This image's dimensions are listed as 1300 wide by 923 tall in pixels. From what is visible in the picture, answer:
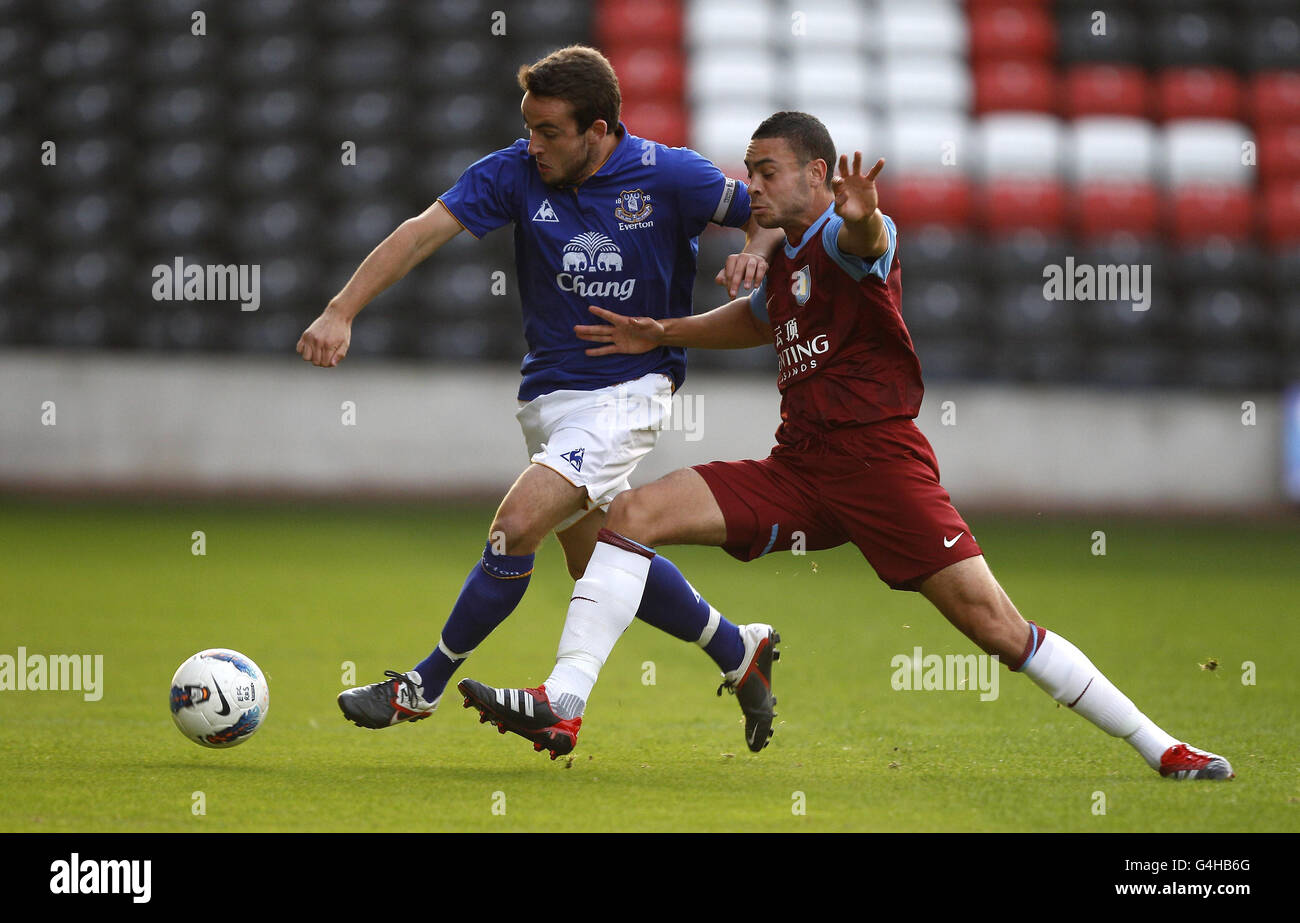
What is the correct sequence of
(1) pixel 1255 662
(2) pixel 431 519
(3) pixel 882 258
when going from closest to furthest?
(3) pixel 882 258
(1) pixel 1255 662
(2) pixel 431 519

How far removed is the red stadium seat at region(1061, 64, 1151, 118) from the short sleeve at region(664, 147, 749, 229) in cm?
1166

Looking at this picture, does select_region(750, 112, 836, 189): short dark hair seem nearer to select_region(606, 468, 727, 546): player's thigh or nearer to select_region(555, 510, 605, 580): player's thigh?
select_region(606, 468, 727, 546): player's thigh

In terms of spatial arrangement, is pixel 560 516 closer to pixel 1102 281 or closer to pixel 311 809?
pixel 311 809

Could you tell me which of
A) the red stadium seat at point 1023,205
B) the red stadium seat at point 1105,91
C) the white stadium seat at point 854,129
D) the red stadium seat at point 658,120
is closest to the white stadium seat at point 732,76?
the red stadium seat at point 658,120

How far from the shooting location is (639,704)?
18.3 ft

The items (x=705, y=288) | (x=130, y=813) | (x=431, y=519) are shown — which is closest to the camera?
(x=130, y=813)

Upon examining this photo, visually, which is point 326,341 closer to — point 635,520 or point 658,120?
point 635,520

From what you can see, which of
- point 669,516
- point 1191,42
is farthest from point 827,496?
point 1191,42

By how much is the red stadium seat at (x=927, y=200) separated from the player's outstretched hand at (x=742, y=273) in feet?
34.5

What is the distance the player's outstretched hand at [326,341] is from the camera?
419cm

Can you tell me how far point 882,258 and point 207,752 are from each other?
2.35 m

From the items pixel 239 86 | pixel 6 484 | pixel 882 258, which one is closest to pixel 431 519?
pixel 6 484

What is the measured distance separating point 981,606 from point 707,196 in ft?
5.09

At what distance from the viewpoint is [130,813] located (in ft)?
12.0
